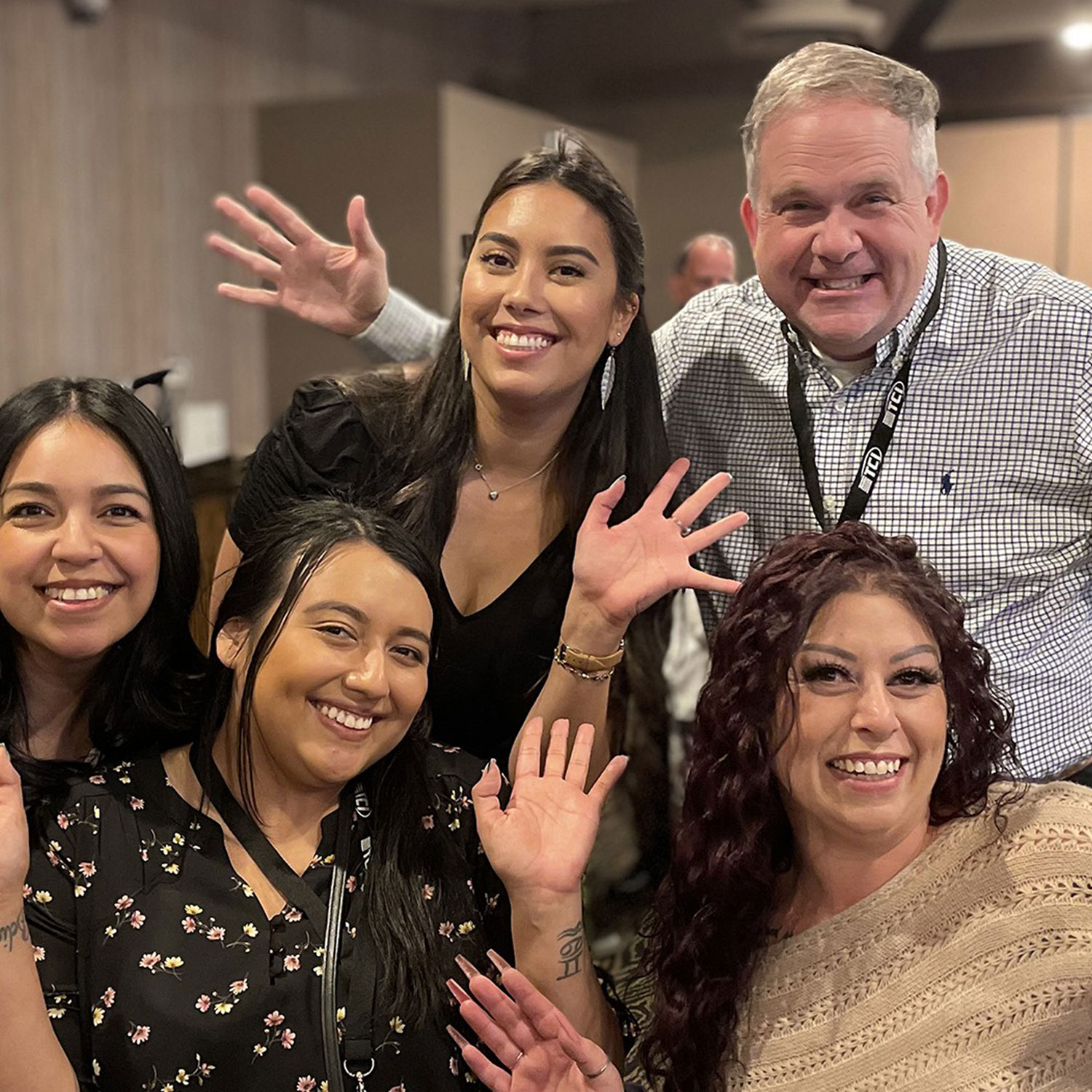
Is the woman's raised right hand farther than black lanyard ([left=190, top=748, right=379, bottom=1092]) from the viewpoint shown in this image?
No

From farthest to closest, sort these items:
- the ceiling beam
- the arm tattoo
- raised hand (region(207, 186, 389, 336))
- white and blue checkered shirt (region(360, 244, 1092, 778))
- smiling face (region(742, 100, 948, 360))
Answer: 1. the ceiling beam
2. raised hand (region(207, 186, 389, 336))
3. white and blue checkered shirt (region(360, 244, 1092, 778))
4. smiling face (region(742, 100, 948, 360))
5. the arm tattoo

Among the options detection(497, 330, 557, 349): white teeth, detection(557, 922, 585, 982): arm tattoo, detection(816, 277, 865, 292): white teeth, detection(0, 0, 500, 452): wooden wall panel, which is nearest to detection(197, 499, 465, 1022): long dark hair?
detection(557, 922, 585, 982): arm tattoo

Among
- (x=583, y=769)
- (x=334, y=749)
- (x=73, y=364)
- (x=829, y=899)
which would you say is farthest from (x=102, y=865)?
(x=73, y=364)

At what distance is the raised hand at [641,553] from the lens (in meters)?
1.93

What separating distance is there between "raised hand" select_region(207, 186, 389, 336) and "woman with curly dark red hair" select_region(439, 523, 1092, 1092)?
0.98 m

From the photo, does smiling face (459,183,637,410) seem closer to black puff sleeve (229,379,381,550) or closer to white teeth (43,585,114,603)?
black puff sleeve (229,379,381,550)

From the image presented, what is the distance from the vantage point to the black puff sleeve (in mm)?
2201

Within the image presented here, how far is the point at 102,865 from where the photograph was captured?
1.71 meters

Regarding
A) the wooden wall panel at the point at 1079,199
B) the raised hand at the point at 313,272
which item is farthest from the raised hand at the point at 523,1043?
the wooden wall panel at the point at 1079,199

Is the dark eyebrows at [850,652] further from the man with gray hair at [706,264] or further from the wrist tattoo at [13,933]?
the man with gray hair at [706,264]

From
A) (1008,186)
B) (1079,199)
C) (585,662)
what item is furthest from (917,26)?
(585,662)

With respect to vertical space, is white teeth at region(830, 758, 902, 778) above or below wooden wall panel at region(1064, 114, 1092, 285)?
below

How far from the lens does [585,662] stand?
A: 6.38 ft

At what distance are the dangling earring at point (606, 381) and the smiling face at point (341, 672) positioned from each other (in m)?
0.54
